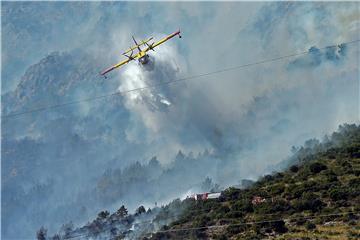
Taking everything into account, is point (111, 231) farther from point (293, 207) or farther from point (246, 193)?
point (293, 207)

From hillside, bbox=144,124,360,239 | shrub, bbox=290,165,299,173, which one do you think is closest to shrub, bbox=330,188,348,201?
hillside, bbox=144,124,360,239

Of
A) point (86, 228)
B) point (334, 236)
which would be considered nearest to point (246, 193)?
point (334, 236)

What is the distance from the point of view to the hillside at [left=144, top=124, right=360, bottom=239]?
89.1 metres

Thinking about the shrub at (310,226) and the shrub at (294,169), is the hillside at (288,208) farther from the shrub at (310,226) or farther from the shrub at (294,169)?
the shrub at (310,226)

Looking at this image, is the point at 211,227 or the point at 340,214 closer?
the point at 340,214

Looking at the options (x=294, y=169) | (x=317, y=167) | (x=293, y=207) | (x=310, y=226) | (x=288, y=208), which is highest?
(x=294, y=169)

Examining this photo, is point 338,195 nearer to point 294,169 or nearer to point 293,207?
point 293,207

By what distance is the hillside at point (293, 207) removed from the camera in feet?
→ 292

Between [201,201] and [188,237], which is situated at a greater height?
[201,201]

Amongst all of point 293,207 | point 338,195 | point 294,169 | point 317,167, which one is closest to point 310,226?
point 293,207

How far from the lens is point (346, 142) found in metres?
128

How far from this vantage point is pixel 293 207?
97.9m

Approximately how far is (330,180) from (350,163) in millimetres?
A: 8356

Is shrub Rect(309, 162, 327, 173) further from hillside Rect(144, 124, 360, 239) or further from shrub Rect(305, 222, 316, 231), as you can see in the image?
shrub Rect(305, 222, 316, 231)
